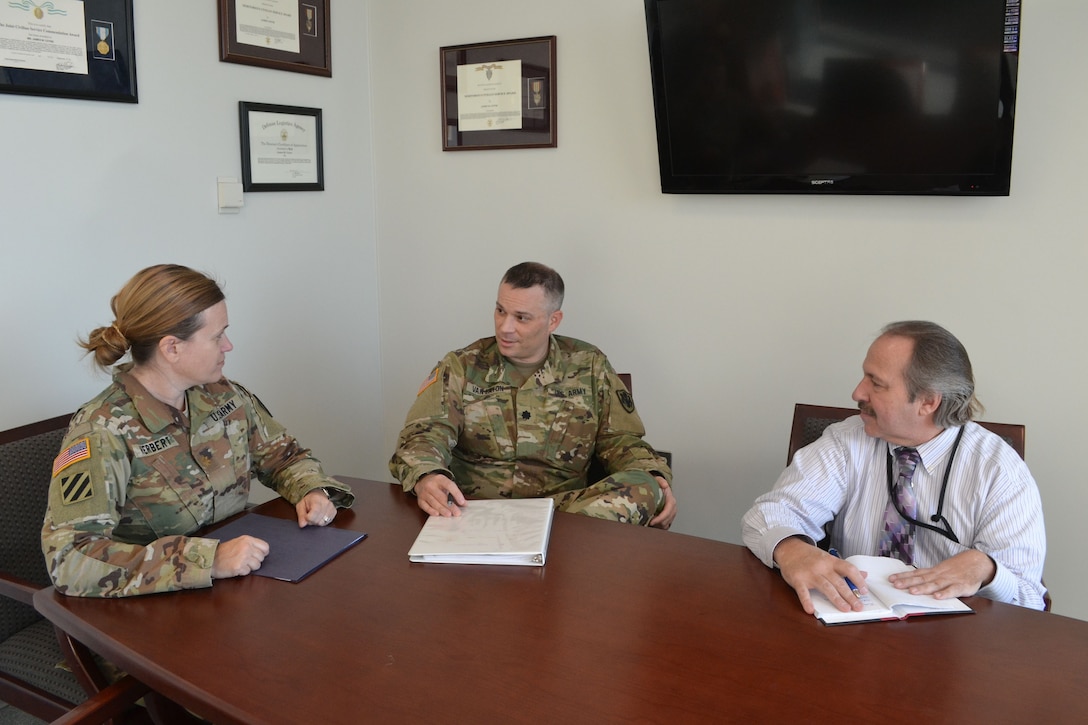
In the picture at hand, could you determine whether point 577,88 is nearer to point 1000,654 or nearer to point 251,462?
point 251,462

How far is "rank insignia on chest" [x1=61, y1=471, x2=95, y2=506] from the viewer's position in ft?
5.12

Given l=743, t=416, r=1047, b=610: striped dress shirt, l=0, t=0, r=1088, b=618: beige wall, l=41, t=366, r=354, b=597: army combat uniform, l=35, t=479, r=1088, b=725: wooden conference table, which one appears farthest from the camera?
l=0, t=0, r=1088, b=618: beige wall

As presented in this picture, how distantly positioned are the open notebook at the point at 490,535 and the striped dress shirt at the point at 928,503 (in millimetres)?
433

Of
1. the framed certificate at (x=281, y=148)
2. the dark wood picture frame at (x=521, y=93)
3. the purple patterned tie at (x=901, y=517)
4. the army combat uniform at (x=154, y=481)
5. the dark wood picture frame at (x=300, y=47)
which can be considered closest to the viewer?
the army combat uniform at (x=154, y=481)

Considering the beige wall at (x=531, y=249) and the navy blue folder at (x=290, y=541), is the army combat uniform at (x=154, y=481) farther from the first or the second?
the beige wall at (x=531, y=249)

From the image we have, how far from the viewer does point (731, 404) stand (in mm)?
2879

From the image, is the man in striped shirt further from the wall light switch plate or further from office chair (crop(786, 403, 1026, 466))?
the wall light switch plate

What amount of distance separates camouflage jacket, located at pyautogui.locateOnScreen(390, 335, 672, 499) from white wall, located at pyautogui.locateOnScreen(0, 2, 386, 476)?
98 centimetres

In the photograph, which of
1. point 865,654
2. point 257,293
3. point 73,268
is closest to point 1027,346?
point 865,654

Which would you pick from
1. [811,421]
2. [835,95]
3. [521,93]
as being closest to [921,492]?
[811,421]

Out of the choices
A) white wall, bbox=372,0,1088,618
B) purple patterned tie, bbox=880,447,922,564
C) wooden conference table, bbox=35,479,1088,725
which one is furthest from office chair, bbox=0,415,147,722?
white wall, bbox=372,0,1088,618

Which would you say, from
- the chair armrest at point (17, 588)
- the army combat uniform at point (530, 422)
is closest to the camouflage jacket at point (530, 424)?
the army combat uniform at point (530, 422)

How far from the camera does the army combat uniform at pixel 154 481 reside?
1.49 meters

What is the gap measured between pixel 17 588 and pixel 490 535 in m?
0.91
